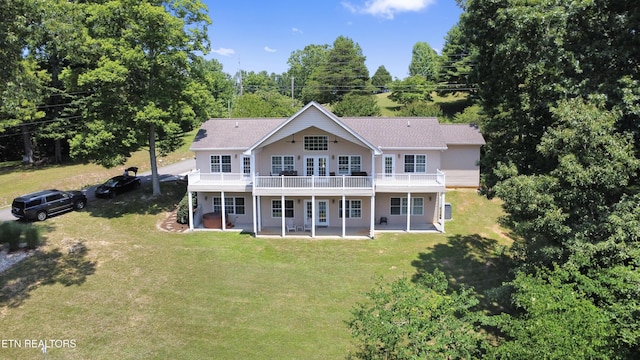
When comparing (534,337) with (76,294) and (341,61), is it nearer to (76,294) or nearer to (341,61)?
(76,294)

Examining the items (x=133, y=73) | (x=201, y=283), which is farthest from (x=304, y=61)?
(x=201, y=283)

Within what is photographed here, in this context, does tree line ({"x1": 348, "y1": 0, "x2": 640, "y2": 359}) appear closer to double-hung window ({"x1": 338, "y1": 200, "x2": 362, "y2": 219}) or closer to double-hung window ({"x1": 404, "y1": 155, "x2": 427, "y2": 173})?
double-hung window ({"x1": 404, "y1": 155, "x2": 427, "y2": 173})

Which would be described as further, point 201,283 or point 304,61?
point 304,61

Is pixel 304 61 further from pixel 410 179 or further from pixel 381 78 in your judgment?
pixel 410 179

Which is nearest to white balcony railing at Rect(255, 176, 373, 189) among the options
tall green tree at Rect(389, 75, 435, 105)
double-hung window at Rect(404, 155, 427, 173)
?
double-hung window at Rect(404, 155, 427, 173)

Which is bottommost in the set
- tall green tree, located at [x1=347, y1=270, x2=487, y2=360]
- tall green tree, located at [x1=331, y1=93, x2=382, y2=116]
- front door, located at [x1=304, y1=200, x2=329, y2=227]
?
front door, located at [x1=304, y1=200, x2=329, y2=227]

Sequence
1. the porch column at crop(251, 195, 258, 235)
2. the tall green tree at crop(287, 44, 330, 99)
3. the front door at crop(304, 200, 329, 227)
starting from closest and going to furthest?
the porch column at crop(251, 195, 258, 235)
the front door at crop(304, 200, 329, 227)
the tall green tree at crop(287, 44, 330, 99)

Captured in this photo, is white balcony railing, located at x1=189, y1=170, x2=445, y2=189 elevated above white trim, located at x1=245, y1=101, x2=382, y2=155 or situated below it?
below
